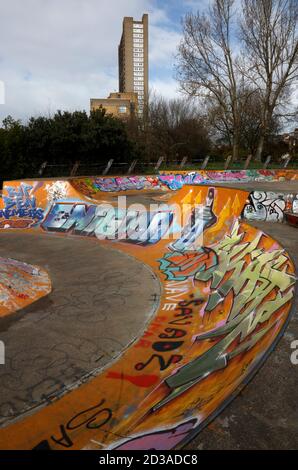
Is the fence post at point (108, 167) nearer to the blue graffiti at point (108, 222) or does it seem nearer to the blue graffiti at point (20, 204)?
the blue graffiti at point (20, 204)

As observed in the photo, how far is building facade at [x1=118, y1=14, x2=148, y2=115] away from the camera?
15025cm

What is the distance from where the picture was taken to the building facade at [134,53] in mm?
150250

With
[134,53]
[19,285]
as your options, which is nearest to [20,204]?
[19,285]

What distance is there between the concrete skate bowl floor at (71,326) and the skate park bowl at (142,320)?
0.10 feet

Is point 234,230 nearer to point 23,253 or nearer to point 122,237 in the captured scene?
point 122,237

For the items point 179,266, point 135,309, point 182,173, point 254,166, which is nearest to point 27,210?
point 179,266

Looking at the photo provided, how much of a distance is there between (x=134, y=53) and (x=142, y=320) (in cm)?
16493

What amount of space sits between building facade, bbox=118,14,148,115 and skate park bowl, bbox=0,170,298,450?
148 m

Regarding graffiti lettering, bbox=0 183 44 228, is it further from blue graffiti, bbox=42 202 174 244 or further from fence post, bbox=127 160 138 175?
fence post, bbox=127 160 138 175

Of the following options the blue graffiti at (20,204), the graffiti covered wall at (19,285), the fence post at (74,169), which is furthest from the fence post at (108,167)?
the graffiti covered wall at (19,285)

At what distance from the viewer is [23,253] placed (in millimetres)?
13922

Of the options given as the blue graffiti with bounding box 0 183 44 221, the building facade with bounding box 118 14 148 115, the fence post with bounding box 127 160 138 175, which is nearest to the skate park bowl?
the blue graffiti with bounding box 0 183 44 221

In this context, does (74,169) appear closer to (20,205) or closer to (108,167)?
(108,167)
